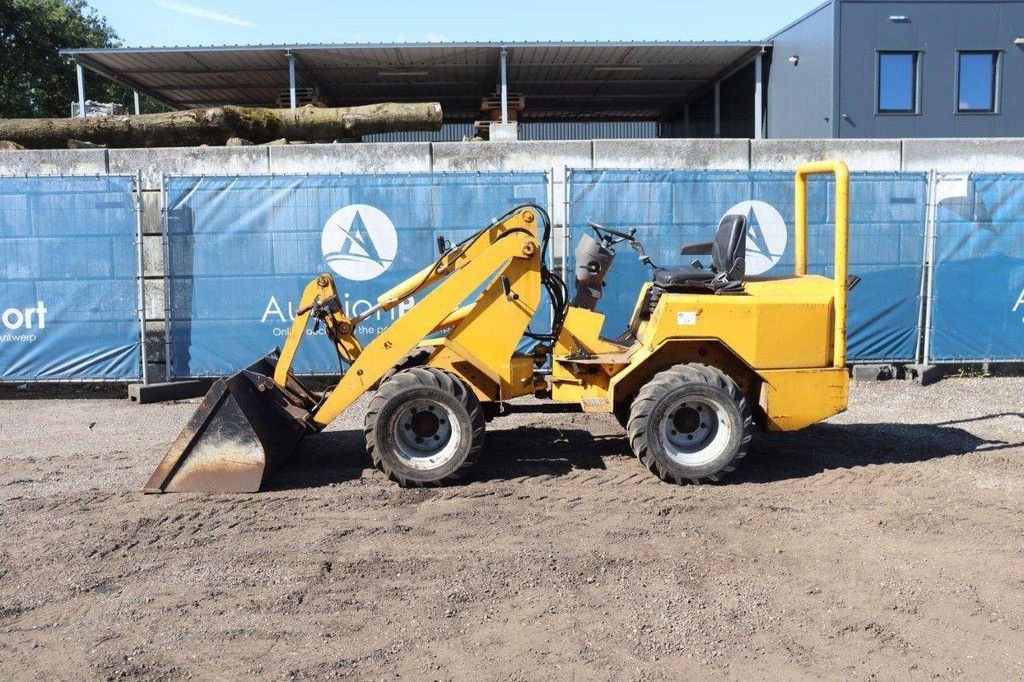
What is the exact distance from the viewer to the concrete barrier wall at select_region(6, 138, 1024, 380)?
10.6 meters

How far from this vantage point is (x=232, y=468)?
617cm

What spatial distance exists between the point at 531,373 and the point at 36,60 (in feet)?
108

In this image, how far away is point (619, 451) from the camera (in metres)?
7.32

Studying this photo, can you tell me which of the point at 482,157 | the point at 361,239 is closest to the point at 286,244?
the point at 361,239

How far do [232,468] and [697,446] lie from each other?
328 cm

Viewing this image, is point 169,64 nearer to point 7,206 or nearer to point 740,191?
point 7,206

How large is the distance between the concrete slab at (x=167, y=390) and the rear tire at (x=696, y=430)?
5.50m

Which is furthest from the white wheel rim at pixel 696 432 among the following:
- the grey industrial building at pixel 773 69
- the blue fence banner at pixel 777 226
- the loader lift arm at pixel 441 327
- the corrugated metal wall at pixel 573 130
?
the corrugated metal wall at pixel 573 130

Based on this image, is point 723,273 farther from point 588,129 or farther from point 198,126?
point 588,129

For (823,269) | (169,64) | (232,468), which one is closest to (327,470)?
(232,468)

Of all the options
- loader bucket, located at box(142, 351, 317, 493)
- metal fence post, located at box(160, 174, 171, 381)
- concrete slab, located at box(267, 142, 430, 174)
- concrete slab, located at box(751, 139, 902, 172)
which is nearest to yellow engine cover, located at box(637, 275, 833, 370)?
loader bucket, located at box(142, 351, 317, 493)

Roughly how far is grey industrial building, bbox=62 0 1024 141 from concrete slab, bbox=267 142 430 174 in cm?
598

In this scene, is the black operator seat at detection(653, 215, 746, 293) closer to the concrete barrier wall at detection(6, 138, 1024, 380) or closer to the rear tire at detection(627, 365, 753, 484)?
the rear tire at detection(627, 365, 753, 484)

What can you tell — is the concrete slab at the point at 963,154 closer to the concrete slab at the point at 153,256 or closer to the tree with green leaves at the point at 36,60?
the concrete slab at the point at 153,256
